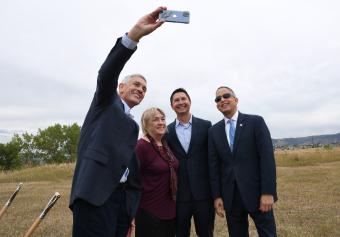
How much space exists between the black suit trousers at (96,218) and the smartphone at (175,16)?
1371mm

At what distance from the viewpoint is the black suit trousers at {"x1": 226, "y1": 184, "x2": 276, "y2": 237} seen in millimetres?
4250

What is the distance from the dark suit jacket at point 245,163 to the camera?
4.25 meters

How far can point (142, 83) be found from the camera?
3273 millimetres

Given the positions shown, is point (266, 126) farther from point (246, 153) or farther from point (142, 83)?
point (142, 83)

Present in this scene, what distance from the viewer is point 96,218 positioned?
108 inches

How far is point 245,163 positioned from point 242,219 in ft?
2.12

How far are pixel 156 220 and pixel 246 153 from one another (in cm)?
124

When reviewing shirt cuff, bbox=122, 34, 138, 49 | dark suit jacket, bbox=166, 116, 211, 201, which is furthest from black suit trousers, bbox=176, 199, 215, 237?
shirt cuff, bbox=122, 34, 138, 49

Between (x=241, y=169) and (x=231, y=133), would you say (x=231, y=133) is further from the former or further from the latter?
(x=241, y=169)

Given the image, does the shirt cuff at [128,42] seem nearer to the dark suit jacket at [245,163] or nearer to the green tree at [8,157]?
the dark suit jacket at [245,163]

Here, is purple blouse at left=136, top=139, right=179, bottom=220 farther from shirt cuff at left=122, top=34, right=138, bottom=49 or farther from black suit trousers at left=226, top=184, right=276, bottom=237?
shirt cuff at left=122, top=34, right=138, bottom=49

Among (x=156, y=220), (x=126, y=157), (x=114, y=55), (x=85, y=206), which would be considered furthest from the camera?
(x=156, y=220)

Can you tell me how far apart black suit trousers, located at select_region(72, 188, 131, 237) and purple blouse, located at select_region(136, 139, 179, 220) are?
1.15m

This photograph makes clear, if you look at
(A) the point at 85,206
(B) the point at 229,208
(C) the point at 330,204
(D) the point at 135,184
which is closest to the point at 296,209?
(C) the point at 330,204
